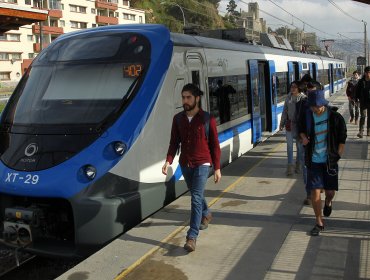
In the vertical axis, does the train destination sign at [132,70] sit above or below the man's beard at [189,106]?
above

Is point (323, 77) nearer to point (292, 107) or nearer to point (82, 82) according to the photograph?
point (292, 107)

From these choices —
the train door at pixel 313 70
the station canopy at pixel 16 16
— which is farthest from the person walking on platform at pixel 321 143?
the train door at pixel 313 70

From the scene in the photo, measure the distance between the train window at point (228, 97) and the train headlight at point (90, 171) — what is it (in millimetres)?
3185

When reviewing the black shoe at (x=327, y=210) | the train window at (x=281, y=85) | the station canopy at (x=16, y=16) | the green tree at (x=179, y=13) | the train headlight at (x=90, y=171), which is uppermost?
the green tree at (x=179, y=13)

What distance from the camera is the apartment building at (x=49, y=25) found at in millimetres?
54812

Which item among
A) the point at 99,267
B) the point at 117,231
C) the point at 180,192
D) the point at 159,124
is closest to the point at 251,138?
the point at 180,192

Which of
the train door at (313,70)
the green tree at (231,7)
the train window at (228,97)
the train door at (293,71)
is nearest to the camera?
the train window at (228,97)

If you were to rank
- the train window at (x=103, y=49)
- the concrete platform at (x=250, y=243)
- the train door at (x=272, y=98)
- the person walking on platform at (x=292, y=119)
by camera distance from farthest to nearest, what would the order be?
1. the train door at (x=272, y=98)
2. the person walking on platform at (x=292, y=119)
3. the train window at (x=103, y=49)
4. the concrete platform at (x=250, y=243)

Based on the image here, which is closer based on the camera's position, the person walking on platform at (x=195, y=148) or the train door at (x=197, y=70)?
the person walking on platform at (x=195, y=148)

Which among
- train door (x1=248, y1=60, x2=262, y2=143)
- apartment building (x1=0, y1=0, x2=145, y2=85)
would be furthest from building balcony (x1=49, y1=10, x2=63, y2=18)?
train door (x1=248, y1=60, x2=262, y2=143)

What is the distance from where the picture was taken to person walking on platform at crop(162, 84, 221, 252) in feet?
15.4

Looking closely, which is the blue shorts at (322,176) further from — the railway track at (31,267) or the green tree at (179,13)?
the green tree at (179,13)

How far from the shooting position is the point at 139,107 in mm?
5504

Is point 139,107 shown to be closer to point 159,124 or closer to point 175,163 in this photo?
point 159,124
